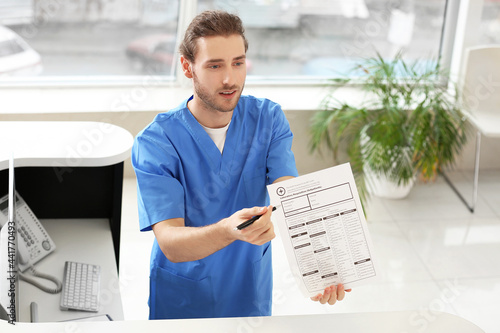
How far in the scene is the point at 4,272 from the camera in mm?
1520

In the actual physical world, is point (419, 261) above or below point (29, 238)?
below

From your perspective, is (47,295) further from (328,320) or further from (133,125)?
(133,125)

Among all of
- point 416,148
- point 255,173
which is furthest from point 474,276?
point 255,173

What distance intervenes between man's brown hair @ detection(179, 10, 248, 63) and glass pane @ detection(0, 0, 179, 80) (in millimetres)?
2379

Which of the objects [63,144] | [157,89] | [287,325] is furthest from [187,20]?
[287,325]

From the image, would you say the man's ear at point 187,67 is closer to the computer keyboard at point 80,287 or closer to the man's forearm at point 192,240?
the man's forearm at point 192,240

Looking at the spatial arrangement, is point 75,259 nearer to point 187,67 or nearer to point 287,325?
point 187,67

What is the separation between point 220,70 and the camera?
1.67 metres

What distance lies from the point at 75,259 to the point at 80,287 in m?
0.20

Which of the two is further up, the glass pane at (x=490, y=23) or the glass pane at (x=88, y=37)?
the glass pane at (x=490, y=23)

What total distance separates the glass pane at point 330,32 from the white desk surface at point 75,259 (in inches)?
81.0

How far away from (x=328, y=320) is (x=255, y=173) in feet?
1.68

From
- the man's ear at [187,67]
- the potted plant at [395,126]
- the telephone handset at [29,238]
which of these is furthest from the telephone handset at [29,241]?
the potted plant at [395,126]

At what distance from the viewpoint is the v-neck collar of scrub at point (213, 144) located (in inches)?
70.4
